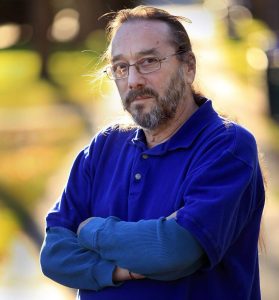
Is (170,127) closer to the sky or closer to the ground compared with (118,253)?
closer to the sky

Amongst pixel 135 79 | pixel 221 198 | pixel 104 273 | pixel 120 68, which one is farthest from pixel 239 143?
pixel 104 273

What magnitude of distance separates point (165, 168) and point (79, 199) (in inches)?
16.9

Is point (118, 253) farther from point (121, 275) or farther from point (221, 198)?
point (221, 198)

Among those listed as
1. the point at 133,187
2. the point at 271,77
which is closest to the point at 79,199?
the point at 133,187

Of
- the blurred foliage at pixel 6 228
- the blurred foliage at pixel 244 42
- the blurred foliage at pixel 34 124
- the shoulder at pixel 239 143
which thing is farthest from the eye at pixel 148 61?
the blurred foliage at pixel 244 42

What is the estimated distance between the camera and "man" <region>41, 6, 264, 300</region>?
2803 mm

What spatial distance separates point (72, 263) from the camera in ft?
10.1

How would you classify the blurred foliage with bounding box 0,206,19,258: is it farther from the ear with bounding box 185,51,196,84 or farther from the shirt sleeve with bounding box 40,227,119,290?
the ear with bounding box 185,51,196,84

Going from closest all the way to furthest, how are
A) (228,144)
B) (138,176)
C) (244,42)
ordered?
(228,144)
(138,176)
(244,42)

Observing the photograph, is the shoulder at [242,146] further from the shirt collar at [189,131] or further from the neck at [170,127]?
the neck at [170,127]

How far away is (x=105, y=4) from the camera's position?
2464cm

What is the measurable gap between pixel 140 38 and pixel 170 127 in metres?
0.37

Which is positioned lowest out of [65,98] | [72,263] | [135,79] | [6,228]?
[65,98]

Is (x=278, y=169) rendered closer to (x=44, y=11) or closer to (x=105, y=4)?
(x=44, y=11)
